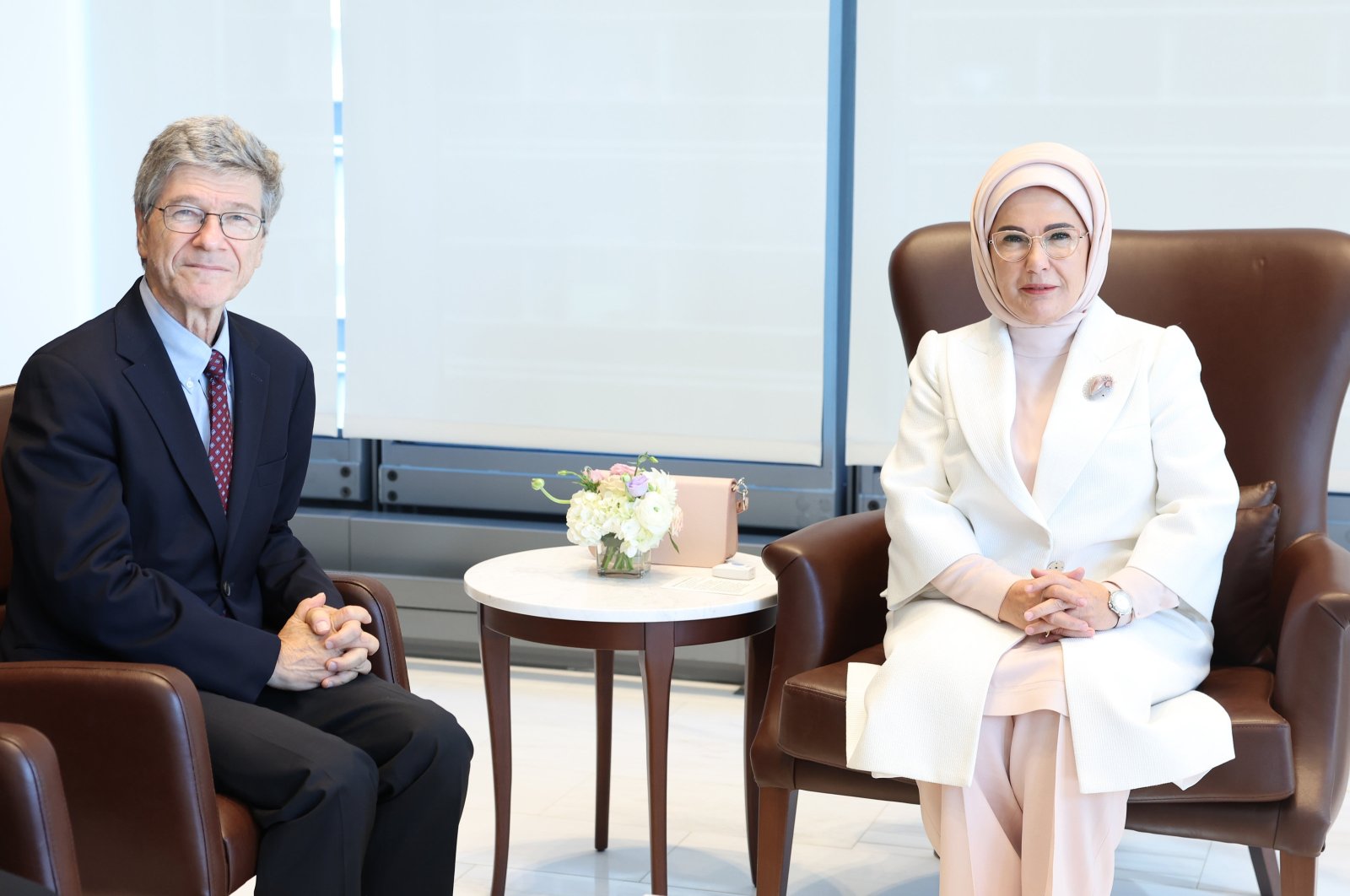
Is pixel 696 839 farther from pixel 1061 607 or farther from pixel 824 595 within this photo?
pixel 1061 607

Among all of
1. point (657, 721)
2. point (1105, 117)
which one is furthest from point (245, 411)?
point (1105, 117)

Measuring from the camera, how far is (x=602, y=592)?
256cm

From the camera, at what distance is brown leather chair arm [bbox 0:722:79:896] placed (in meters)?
1.62

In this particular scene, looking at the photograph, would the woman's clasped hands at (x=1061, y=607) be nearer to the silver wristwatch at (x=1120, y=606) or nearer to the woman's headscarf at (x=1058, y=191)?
the silver wristwatch at (x=1120, y=606)

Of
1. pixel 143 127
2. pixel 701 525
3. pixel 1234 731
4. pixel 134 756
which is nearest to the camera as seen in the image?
pixel 134 756

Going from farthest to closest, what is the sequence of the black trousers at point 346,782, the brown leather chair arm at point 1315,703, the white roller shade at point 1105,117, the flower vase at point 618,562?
the white roller shade at point 1105,117 → the flower vase at point 618,562 → the brown leather chair arm at point 1315,703 → the black trousers at point 346,782

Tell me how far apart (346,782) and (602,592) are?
0.72 metres

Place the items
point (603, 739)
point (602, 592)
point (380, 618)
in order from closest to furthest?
point (380, 618), point (602, 592), point (603, 739)

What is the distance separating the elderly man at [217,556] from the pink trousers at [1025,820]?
0.78m

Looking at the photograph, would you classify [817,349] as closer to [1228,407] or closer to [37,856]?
[1228,407]

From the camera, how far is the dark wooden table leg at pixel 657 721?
8.02 ft

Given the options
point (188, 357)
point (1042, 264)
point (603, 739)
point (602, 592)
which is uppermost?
point (1042, 264)

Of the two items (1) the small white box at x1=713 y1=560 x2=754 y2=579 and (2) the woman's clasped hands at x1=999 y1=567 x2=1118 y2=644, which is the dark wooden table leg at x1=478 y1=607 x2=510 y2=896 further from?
(2) the woman's clasped hands at x1=999 y1=567 x2=1118 y2=644

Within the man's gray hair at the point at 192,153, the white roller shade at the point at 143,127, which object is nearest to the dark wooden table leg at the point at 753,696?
the man's gray hair at the point at 192,153
